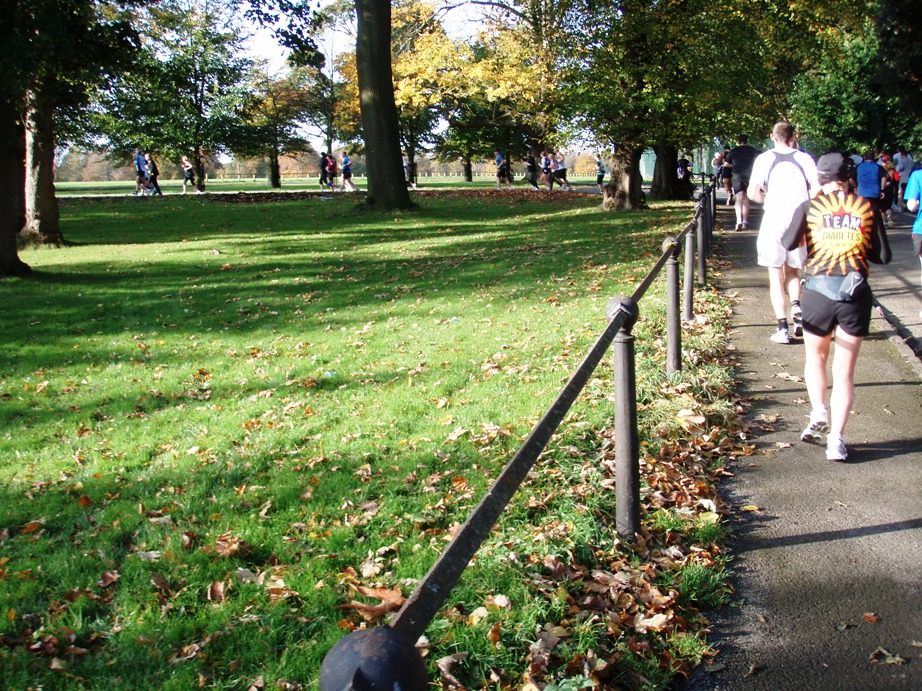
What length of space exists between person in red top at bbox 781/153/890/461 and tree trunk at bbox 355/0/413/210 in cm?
1843

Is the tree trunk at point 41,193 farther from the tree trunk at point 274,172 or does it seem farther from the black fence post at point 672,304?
the tree trunk at point 274,172

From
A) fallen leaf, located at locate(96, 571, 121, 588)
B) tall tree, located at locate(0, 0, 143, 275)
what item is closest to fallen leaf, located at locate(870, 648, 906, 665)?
fallen leaf, located at locate(96, 571, 121, 588)

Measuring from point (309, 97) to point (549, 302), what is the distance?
54838 millimetres

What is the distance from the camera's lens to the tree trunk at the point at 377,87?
71.9 ft

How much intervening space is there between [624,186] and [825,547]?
69.8ft

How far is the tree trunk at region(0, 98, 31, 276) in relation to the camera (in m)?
14.4

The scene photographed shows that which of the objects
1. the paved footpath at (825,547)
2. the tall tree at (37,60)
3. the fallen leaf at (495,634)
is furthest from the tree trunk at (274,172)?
the fallen leaf at (495,634)

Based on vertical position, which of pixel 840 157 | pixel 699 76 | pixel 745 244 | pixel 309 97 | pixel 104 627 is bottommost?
pixel 104 627

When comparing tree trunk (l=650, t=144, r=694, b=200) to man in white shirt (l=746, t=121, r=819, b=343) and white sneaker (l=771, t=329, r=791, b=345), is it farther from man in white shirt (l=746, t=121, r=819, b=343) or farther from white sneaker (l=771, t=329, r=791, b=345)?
white sneaker (l=771, t=329, r=791, b=345)

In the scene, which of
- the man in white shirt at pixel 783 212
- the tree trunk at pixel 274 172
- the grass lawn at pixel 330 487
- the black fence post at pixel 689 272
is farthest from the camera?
the tree trunk at pixel 274 172

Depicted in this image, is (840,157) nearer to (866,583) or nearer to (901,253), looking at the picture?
(866,583)

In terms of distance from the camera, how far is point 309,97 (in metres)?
61.3

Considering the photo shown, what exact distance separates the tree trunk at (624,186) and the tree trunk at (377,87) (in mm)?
6651

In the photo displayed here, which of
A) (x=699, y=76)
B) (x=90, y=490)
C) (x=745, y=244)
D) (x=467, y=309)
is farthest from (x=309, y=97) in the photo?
(x=90, y=490)
